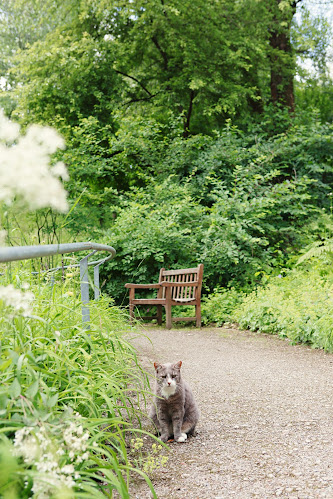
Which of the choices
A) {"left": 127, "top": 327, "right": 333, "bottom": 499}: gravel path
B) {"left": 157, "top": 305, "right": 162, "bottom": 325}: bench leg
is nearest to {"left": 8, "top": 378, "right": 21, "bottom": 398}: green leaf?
{"left": 127, "top": 327, "right": 333, "bottom": 499}: gravel path

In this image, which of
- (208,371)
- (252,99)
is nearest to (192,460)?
(208,371)

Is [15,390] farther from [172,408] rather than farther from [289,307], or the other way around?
[289,307]

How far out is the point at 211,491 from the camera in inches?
84.9

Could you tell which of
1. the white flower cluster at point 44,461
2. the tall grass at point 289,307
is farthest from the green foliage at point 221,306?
the white flower cluster at point 44,461

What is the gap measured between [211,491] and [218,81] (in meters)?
10.9

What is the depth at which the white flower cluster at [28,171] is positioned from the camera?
1.34 metres

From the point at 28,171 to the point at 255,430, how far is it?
228 cm

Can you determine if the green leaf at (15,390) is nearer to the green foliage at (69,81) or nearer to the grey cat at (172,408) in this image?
the grey cat at (172,408)

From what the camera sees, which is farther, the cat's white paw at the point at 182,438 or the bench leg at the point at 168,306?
the bench leg at the point at 168,306

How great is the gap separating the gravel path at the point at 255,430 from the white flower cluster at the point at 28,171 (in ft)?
4.81

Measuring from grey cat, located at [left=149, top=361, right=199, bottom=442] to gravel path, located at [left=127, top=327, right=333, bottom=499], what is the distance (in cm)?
9

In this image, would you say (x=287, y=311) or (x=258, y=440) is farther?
(x=287, y=311)

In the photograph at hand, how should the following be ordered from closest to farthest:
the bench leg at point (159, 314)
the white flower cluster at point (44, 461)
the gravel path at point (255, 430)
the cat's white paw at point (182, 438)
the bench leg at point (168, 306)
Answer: the white flower cluster at point (44, 461), the gravel path at point (255, 430), the cat's white paw at point (182, 438), the bench leg at point (168, 306), the bench leg at point (159, 314)

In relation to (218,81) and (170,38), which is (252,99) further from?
(170,38)
